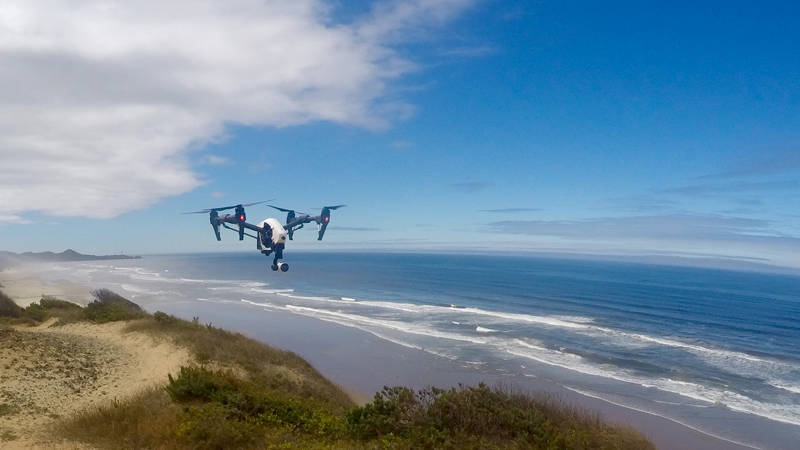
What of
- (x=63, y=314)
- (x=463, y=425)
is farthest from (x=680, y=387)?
(x=63, y=314)

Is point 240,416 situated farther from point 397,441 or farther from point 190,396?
point 397,441

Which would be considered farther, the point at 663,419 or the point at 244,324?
the point at 244,324

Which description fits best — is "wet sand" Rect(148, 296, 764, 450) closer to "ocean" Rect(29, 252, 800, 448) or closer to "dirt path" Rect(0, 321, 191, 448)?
"ocean" Rect(29, 252, 800, 448)

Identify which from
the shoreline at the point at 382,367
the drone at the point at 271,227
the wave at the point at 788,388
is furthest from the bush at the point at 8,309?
the wave at the point at 788,388

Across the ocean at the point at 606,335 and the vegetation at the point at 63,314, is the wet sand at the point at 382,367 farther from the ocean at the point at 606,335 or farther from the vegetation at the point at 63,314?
the vegetation at the point at 63,314

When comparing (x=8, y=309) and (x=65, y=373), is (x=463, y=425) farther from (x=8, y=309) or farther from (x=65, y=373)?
(x=8, y=309)

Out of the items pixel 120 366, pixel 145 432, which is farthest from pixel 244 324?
pixel 145 432

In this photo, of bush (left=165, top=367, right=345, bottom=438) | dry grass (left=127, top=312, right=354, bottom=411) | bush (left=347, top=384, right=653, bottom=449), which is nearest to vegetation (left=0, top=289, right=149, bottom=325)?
dry grass (left=127, top=312, right=354, bottom=411)
